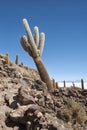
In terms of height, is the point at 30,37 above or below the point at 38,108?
above

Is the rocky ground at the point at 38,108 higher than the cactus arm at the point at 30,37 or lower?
lower

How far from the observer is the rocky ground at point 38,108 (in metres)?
10.6

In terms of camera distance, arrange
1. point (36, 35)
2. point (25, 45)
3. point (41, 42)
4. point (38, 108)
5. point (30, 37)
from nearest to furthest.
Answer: point (38, 108)
point (30, 37)
point (25, 45)
point (36, 35)
point (41, 42)

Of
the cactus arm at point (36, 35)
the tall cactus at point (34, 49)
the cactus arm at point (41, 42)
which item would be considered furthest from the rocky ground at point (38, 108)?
the cactus arm at point (36, 35)

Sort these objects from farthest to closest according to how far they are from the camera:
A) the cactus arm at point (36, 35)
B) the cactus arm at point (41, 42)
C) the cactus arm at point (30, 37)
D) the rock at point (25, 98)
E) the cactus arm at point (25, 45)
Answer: the cactus arm at point (41, 42), the cactus arm at point (36, 35), the cactus arm at point (25, 45), the cactus arm at point (30, 37), the rock at point (25, 98)

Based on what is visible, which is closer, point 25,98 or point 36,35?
point 25,98

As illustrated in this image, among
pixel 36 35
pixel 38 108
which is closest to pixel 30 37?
pixel 36 35

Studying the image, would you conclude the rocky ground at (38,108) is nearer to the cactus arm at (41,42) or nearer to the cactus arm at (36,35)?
the cactus arm at (41,42)

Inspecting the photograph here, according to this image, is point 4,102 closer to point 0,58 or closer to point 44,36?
point 0,58

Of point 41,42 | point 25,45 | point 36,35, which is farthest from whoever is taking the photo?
point 41,42

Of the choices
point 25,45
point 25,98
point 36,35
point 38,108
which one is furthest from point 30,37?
point 38,108

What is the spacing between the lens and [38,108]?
432 inches

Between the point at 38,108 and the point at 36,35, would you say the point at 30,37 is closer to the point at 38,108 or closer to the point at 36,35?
the point at 36,35

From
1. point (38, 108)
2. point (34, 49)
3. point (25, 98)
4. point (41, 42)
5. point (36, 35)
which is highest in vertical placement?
point (36, 35)
